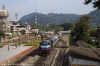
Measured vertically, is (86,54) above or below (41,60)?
above

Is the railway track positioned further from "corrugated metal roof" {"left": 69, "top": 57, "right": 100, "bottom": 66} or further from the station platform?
"corrugated metal roof" {"left": 69, "top": 57, "right": 100, "bottom": 66}

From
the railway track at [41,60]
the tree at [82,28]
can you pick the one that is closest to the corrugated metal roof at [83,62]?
the railway track at [41,60]

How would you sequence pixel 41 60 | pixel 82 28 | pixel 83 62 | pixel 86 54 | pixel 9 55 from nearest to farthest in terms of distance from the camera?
pixel 83 62 → pixel 86 54 → pixel 41 60 → pixel 9 55 → pixel 82 28

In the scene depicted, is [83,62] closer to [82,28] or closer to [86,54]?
[86,54]

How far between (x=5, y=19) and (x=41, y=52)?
85.7 m

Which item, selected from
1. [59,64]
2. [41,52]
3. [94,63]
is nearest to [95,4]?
[94,63]

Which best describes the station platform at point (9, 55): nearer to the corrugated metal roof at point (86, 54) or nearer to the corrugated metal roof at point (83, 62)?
the corrugated metal roof at point (86, 54)

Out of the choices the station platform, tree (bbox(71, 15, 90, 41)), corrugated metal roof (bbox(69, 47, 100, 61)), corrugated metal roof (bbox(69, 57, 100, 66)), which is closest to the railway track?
the station platform

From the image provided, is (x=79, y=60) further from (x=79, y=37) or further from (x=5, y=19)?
(x=5, y=19)

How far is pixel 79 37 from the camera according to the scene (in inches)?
2785

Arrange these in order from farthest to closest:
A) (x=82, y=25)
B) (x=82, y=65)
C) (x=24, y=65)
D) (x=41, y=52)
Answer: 1. (x=82, y=25)
2. (x=41, y=52)
3. (x=24, y=65)
4. (x=82, y=65)

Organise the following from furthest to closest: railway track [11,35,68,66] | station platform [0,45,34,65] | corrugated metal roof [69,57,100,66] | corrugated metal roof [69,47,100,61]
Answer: station platform [0,45,34,65]
railway track [11,35,68,66]
corrugated metal roof [69,47,100,61]
corrugated metal roof [69,57,100,66]

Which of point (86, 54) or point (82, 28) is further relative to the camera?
point (82, 28)

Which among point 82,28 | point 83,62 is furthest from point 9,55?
point 82,28
